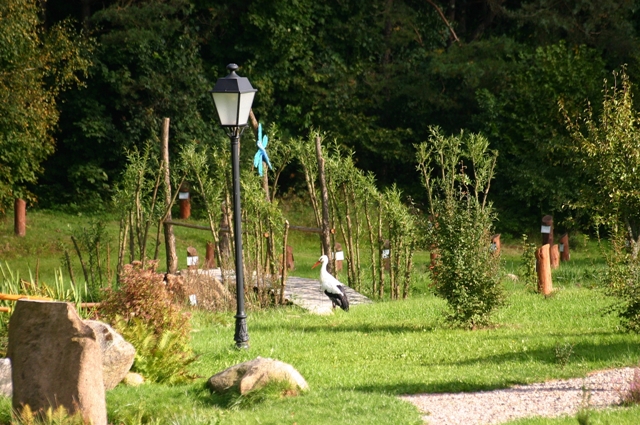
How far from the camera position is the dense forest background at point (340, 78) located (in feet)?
82.1

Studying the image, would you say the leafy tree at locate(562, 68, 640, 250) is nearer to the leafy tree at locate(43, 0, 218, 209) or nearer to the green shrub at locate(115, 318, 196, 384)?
the green shrub at locate(115, 318, 196, 384)

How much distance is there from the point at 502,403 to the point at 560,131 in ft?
60.8

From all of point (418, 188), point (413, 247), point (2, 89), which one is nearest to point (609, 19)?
point (418, 188)

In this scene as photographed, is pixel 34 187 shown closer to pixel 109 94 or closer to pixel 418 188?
pixel 109 94

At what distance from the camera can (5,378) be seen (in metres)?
8.47

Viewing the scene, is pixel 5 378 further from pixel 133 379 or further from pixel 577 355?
pixel 577 355

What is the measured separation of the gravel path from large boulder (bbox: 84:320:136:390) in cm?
242

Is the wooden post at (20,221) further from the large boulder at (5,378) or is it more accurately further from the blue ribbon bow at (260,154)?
the large boulder at (5,378)

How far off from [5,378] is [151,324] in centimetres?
177

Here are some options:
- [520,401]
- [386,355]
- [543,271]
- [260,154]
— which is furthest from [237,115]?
[543,271]

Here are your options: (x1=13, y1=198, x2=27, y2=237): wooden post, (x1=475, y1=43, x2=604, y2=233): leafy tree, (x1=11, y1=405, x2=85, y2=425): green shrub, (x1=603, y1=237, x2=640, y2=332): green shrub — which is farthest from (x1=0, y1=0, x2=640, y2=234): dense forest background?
(x1=11, y1=405, x2=85, y2=425): green shrub

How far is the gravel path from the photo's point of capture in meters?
Answer: 7.55

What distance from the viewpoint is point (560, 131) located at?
25.5 meters

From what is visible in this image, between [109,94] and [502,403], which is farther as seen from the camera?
[109,94]
